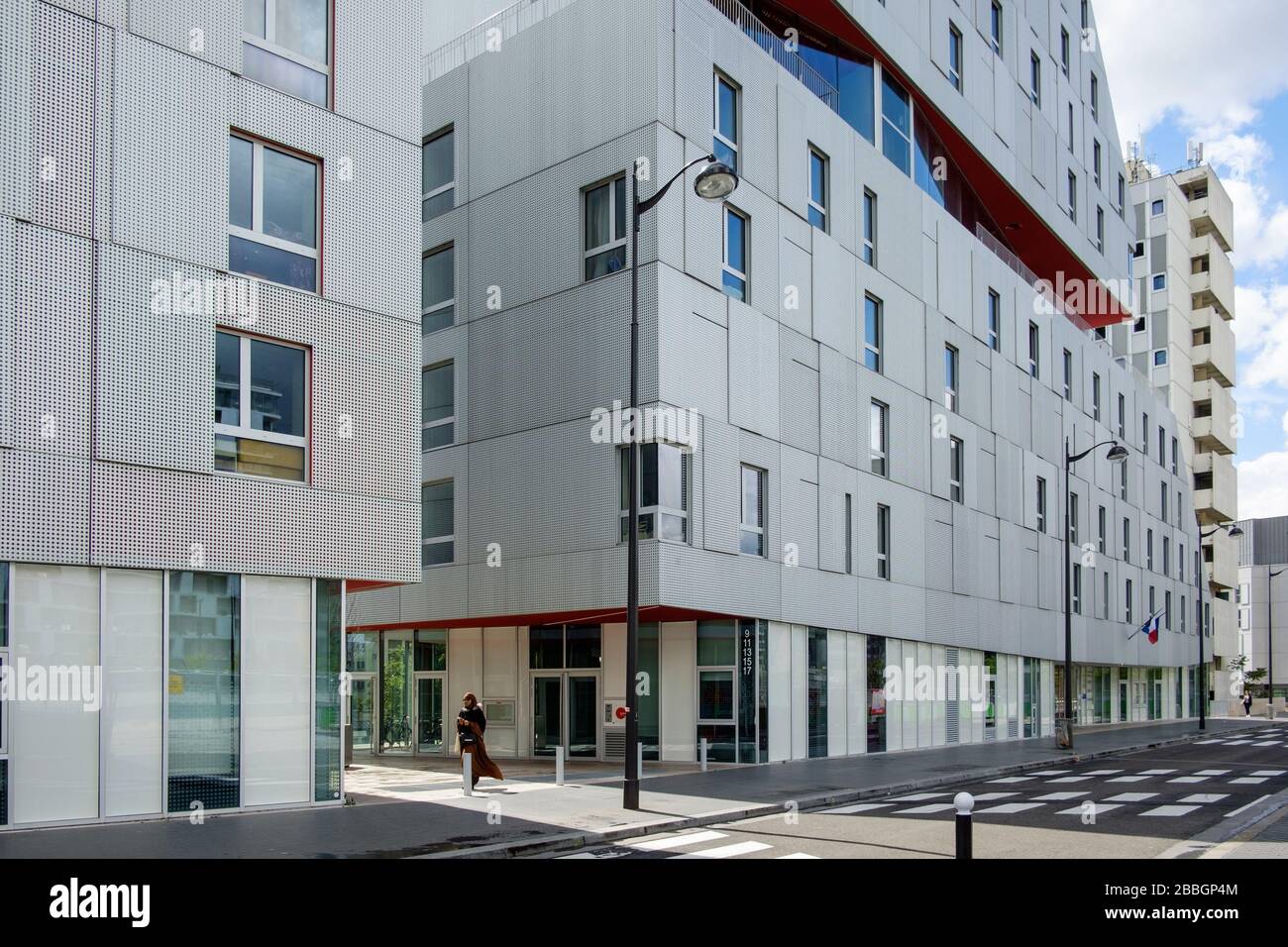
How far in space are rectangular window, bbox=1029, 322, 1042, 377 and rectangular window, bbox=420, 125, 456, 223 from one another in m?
23.4

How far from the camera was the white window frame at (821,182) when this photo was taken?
2980 cm

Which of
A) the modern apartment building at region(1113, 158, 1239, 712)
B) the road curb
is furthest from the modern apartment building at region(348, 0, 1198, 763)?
the modern apartment building at region(1113, 158, 1239, 712)

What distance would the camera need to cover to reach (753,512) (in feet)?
87.4

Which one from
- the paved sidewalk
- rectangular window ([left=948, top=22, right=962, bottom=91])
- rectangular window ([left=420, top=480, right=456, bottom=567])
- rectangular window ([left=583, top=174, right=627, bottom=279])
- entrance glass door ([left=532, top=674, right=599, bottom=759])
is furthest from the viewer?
rectangular window ([left=948, top=22, right=962, bottom=91])

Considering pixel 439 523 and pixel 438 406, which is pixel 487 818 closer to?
pixel 439 523

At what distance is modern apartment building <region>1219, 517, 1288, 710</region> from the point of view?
111m

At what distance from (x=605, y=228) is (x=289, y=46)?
8857mm

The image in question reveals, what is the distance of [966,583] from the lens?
36.9 m

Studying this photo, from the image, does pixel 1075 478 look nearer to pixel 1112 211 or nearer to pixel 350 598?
pixel 1112 211

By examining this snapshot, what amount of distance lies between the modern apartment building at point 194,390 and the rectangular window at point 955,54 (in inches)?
949

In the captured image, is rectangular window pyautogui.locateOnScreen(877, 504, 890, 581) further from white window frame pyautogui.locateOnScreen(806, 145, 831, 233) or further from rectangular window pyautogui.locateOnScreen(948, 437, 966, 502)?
white window frame pyautogui.locateOnScreen(806, 145, 831, 233)

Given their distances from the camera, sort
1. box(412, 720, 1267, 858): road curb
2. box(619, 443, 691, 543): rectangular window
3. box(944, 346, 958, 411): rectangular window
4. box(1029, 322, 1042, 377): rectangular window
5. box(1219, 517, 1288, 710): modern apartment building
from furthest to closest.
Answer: box(1219, 517, 1288, 710): modern apartment building < box(1029, 322, 1042, 377): rectangular window < box(944, 346, 958, 411): rectangular window < box(619, 443, 691, 543): rectangular window < box(412, 720, 1267, 858): road curb

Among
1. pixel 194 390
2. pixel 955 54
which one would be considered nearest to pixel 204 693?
pixel 194 390
